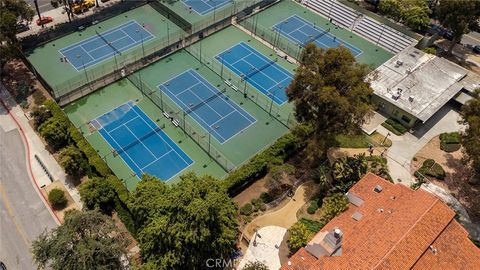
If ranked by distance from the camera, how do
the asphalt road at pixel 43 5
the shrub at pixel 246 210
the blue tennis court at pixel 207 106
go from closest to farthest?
the shrub at pixel 246 210 → the blue tennis court at pixel 207 106 → the asphalt road at pixel 43 5

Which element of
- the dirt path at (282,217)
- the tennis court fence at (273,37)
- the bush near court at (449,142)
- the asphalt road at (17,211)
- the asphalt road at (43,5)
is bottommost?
the asphalt road at (17,211)

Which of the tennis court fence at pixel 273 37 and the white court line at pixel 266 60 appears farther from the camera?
the tennis court fence at pixel 273 37

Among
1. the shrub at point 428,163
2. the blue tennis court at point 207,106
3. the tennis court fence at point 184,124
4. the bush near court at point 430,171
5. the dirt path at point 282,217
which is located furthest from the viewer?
the blue tennis court at point 207,106

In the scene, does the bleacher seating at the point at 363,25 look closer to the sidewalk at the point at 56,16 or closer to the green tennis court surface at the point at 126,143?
the sidewalk at the point at 56,16

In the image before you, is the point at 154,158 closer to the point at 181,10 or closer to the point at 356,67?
the point at 356,67

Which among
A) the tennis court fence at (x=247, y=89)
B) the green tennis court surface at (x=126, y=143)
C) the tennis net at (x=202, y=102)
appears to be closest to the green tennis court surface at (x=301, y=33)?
the tennis court fence at (x=247, y=89)

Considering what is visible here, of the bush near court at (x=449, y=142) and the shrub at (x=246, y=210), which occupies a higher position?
the bush near court at (x=449, y=142)
